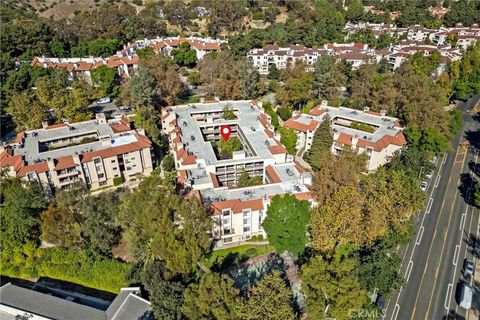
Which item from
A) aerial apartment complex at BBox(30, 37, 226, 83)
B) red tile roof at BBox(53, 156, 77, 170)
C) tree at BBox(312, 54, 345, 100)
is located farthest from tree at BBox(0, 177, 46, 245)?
tree at BBox(312, 54, 345, 100)

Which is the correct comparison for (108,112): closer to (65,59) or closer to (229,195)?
(65,59)

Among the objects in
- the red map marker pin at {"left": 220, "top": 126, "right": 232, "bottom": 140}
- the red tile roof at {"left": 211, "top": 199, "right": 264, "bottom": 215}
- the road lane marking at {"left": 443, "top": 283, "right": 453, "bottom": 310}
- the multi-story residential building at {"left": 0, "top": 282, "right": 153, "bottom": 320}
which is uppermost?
the red map marker pin at {"left": 220, "top": 126, "right": 232, "bottom": 140}

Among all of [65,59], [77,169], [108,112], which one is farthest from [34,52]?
[77,169]

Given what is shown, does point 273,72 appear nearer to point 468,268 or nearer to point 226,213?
point 226,213

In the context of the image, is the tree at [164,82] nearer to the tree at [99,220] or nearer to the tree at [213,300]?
the tree at [99,220]

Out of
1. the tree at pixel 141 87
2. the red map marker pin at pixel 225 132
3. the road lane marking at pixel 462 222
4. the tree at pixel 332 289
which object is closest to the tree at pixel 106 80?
the tree at pixel 141 87

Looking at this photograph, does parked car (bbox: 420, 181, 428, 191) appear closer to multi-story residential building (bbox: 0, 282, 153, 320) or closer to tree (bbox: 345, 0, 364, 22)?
multi-story residential building (bbox: 0, 282, 153, 320)
